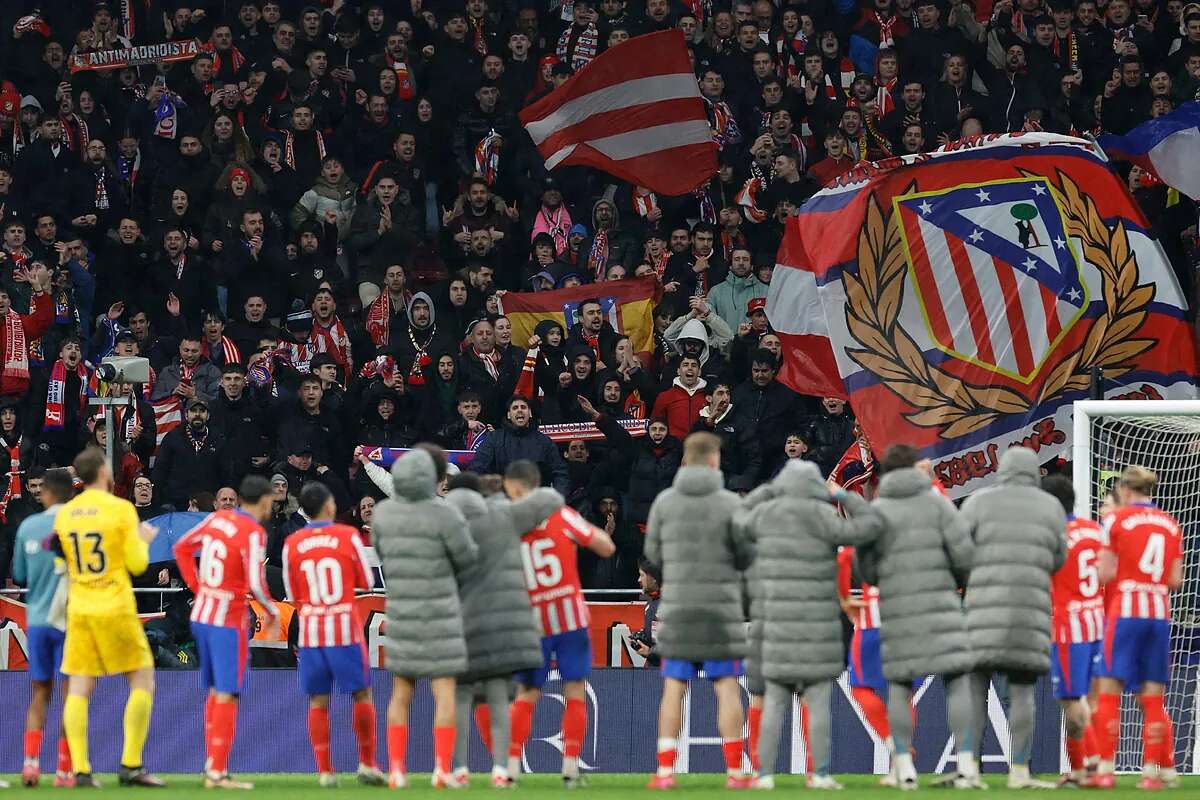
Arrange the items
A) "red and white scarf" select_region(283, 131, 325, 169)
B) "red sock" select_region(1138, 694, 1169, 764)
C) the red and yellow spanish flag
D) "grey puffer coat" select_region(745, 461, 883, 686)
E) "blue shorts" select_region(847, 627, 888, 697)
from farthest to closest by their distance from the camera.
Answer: "red and white scarf" select_region(283, 131, 325, 169) → the red and yellow spanish flag → "blue shorts" select_region(847, 627, 888, 697) → "red sock" select_region(1138, 694, 1169, 764) → "grey puffer coat" select_region(745, 461, 883, 686)

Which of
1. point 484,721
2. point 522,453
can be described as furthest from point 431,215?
point 484,721

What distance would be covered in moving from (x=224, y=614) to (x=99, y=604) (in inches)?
29.2

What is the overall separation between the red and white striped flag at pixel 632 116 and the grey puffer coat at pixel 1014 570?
10716mm

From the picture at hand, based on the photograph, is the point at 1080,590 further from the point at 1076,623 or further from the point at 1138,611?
the point at 1138,611

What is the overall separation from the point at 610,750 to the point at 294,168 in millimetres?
9291

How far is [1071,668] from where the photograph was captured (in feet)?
44.1

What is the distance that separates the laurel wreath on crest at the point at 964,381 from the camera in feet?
63.6

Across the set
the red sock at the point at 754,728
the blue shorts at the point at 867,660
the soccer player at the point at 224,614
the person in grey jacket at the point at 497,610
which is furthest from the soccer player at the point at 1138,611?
the soccer player at the point at 224,614

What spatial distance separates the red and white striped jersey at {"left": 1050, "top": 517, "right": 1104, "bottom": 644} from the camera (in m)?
13.4

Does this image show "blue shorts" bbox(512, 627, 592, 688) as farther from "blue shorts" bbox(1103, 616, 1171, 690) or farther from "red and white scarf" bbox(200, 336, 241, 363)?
"red and white scarf" bbox(200, 336, 241, 363)

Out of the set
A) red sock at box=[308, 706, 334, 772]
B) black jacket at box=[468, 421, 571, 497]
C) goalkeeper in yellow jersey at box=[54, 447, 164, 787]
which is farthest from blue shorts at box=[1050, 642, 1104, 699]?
black jacket at box=[468, 421, 571, 497]

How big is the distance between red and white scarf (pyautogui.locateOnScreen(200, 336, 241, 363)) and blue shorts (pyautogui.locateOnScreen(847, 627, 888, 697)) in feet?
30.7

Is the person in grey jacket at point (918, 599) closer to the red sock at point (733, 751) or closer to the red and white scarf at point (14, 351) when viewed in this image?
the red sock at point (733, 751)

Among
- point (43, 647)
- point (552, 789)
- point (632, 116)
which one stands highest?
point (632, 116)
